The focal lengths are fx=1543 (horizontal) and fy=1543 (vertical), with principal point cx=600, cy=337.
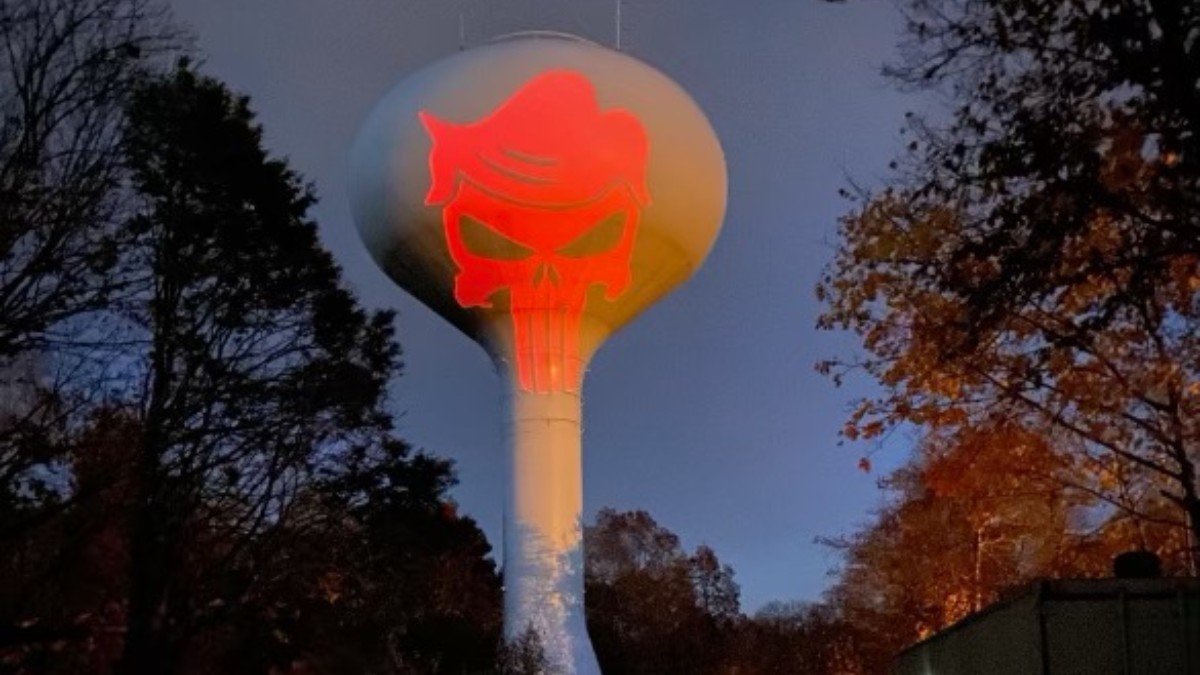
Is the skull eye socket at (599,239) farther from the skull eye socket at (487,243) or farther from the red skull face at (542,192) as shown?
the skull eye socket at (487,243)

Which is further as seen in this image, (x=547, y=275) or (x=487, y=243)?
(x=547, y=275)

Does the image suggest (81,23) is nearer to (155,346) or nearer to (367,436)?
(155,346)

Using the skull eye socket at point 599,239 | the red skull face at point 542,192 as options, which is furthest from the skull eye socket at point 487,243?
the skull eye socket at point 599,239

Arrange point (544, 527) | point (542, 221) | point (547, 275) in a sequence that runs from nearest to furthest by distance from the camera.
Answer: point (542, 221) < point (547, 275) < point (544, 527)

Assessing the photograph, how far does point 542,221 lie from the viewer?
29.9m

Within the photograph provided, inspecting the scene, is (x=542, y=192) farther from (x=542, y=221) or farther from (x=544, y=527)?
(x=544, y=527)

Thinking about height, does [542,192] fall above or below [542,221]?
above

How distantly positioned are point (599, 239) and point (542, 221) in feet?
3.83

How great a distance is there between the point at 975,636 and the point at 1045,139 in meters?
6.79

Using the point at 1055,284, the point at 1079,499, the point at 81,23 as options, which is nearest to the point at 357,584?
the point at 1079,499

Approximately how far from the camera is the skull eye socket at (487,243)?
2988 centimetres

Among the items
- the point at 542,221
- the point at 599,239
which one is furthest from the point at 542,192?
the point at 599,239

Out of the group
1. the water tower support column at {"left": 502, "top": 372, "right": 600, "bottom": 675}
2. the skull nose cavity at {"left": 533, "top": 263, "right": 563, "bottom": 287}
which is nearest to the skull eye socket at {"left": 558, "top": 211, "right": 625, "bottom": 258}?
the skull nose cavity at {"left": 533, "top": 263, "right": 563, "bottom": 287}

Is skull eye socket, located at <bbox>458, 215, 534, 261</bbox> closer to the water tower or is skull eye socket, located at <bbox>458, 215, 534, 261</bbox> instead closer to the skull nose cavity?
the water tower
